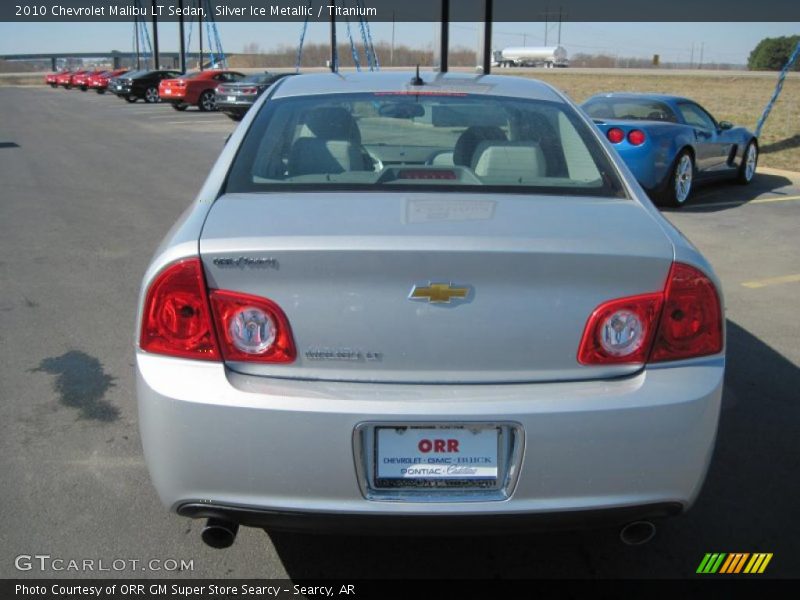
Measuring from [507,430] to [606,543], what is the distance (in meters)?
1.05

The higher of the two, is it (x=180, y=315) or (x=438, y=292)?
(x=438, y=292)

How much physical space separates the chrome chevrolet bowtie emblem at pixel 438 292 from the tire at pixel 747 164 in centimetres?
1069

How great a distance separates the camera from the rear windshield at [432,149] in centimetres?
286

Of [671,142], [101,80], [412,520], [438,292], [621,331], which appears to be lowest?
[101,80]

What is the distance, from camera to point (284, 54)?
307 feet

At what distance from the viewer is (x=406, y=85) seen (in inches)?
141

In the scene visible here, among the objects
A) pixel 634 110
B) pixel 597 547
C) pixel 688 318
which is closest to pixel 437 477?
pixel 688 318

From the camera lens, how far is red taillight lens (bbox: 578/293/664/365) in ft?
7.27

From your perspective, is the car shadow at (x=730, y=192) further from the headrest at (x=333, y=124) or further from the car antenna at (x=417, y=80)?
the headrest at (x=333, y=124)

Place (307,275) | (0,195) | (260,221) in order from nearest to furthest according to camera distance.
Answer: (307,275) < (260,221) < (0,195)

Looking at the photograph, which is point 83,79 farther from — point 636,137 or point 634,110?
point 636,137

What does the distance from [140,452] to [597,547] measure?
6.49 ft
